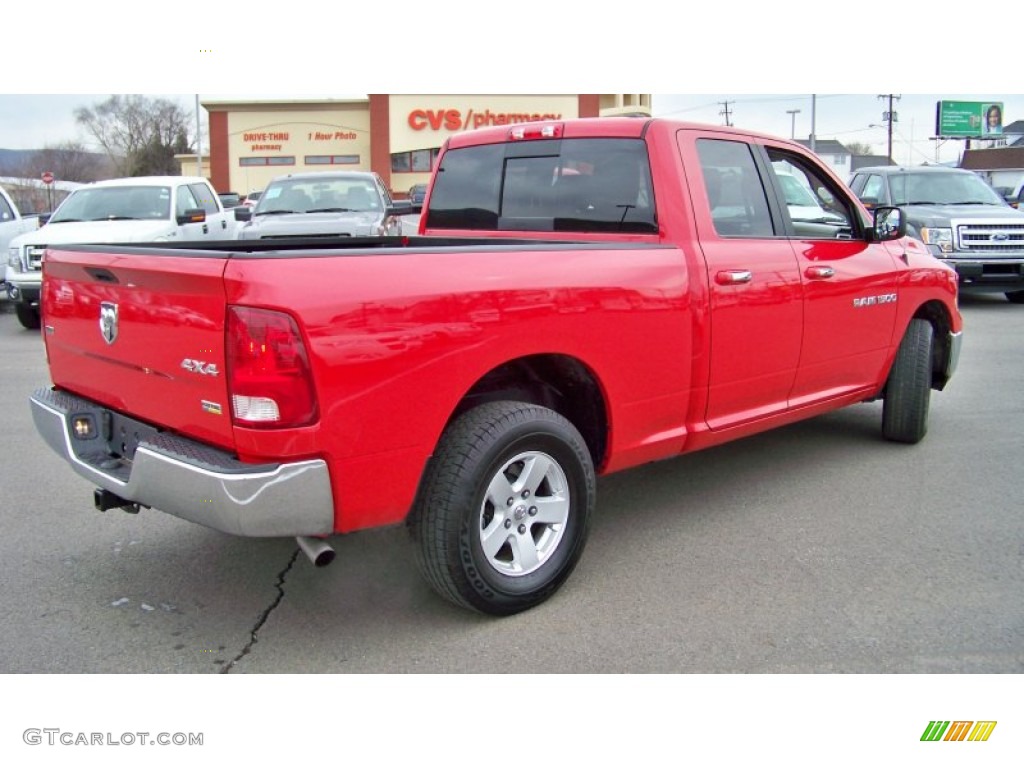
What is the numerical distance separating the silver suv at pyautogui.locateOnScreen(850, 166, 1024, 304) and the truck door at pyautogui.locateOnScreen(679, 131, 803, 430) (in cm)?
914

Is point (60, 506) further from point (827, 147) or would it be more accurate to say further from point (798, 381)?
point (827, 147)

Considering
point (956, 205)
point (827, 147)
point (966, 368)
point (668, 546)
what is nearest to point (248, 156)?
point (956, 205)

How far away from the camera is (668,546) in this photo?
171 inches

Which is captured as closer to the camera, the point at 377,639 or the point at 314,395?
the point at 314,395

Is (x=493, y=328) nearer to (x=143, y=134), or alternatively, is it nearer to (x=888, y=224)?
(x=888, y=224)

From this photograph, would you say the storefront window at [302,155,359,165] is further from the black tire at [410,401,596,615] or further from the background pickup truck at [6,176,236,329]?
the black tire at [410,401,596,615]

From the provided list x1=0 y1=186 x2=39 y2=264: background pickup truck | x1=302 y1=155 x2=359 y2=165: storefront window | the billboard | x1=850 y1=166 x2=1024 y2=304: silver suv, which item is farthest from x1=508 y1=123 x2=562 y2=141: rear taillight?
the billboard

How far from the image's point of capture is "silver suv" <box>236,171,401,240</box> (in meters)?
12.3

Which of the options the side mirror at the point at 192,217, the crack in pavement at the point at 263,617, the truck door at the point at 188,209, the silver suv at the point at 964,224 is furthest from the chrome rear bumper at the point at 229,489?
the silver suv at the point at 964,224

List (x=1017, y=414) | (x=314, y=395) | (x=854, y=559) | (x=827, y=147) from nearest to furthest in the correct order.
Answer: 1. (x=314, y=395)
2. (x=854, y=559)
3. (x=1017, y=414)
4. (x=827, y=147)

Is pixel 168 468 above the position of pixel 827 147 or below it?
below

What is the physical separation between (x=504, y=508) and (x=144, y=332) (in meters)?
1.46

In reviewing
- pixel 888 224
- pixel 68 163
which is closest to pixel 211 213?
pixel 888 224

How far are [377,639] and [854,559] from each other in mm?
2178
